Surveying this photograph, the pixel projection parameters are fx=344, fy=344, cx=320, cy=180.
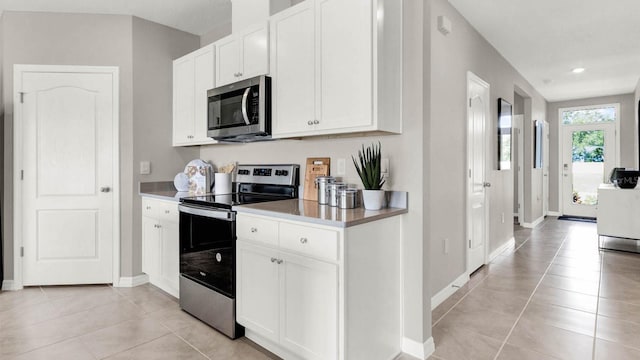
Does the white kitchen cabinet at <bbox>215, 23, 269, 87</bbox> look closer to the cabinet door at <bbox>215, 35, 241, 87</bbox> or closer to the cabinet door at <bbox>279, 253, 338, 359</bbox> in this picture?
the cabinet door at <bbox>215, 35, 241, 87</bbox>

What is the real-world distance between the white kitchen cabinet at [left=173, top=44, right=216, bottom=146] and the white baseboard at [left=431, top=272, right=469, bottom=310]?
7.56ft

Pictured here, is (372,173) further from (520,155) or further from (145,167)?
(520,155)

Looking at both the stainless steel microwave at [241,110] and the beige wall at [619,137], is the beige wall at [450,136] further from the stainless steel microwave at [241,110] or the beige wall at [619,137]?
the beige wall at [619,137]

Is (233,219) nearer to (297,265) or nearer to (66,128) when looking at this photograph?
(297,265)

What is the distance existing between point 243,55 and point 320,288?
1872mm

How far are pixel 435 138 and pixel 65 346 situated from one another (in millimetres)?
2916

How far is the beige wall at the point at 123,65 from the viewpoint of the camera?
10.3ft

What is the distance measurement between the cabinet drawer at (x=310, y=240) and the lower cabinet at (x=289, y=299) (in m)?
0.04

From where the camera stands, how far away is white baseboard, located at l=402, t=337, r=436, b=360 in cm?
201

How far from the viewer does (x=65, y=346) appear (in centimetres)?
217

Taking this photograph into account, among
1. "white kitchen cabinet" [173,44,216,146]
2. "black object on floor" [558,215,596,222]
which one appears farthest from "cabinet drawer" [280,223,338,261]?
"black object on floor" [558,215,596,222]

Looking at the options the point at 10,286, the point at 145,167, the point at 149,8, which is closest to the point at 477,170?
the point at 145,167

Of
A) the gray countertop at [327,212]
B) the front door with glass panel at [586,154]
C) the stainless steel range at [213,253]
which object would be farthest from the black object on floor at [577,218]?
the stainless steel range at [213,253]

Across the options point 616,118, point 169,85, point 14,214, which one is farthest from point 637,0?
point 14,214
